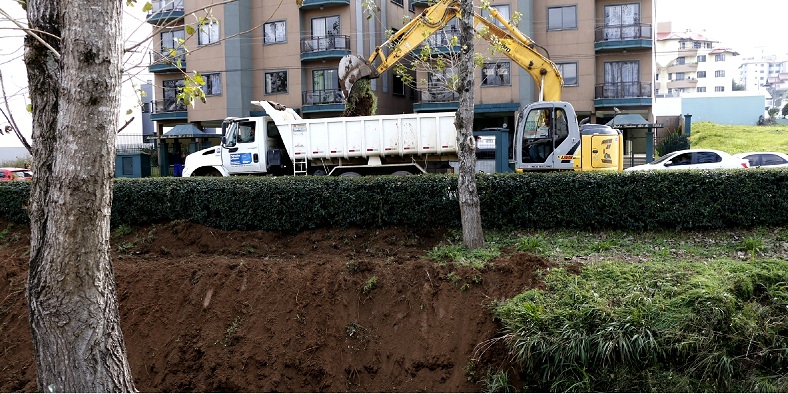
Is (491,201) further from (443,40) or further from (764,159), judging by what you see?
(764,159)

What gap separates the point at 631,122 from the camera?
30203 mm

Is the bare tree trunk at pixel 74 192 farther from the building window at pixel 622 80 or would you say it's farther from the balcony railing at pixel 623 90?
the building window at pixel 622 80

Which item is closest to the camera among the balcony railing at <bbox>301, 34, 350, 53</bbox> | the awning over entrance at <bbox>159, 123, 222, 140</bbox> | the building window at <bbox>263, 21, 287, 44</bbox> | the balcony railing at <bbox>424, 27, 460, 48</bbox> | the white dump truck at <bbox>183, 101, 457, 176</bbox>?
the balcony railing at <bbox>424, 27, 460, 48</bbox>

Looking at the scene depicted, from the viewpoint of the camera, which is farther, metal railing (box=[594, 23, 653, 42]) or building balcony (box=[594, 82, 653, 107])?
building balcony (box=[594, 82, 653, 107])

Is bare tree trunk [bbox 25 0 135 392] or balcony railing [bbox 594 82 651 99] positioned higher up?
balcony railing [bbox 594 82 651 99]

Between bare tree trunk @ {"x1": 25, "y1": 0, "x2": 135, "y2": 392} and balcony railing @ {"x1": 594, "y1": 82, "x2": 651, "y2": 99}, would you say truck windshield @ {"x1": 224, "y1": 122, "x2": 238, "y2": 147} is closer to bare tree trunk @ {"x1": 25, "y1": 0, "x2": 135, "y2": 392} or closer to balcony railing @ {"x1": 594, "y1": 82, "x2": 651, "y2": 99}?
bare tree trunk @ {"x1": 25, "y1": 0, "x2": 135, "y2": 392}

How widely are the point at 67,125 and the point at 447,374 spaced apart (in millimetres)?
5668

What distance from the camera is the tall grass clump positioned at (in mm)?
7125

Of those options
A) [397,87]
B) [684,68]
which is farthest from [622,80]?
[684,68]

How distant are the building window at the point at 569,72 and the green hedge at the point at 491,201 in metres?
22.0

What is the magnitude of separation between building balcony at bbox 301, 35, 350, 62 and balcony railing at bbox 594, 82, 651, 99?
44.0 ft

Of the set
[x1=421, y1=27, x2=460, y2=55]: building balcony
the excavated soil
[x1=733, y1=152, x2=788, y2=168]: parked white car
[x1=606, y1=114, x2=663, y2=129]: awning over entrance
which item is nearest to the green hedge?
the excavated soil

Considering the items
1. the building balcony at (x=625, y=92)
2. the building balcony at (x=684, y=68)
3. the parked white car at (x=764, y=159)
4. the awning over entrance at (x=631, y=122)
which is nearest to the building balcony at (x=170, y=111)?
the building balcony at (x=625, y=92)

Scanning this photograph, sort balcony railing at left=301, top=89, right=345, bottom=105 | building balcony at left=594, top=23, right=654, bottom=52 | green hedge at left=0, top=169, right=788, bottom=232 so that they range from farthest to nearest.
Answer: balcony railing at left=301, top=89, right=345, bottom=105 < building balcony at left=594, top=23, right=654, bottom=52 < green hedge at left=0, top=169, right=788, bottom=232
